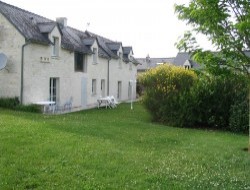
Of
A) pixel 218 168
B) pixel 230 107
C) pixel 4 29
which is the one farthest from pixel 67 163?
pixel 4 29

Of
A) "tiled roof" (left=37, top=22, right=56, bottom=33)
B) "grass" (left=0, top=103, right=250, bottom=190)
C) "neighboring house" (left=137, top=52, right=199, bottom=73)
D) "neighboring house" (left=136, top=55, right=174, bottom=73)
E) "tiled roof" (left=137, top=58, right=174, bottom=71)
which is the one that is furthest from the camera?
"tiled roof" (left=137, top=58, right=174, bottom=71)

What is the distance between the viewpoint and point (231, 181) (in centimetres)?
812

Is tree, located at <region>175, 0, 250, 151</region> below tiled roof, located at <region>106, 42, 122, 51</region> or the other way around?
below

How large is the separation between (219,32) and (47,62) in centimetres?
1586

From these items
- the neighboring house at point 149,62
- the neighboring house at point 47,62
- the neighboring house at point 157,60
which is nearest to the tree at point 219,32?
the neighboring house at point 47,62

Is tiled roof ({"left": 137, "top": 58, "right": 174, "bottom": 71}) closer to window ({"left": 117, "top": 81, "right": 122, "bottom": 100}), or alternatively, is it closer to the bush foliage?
window ({"left": 117, "top": 81, "right": 122, "bottom": 100})

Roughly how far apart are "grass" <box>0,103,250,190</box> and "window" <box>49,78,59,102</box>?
12529mm

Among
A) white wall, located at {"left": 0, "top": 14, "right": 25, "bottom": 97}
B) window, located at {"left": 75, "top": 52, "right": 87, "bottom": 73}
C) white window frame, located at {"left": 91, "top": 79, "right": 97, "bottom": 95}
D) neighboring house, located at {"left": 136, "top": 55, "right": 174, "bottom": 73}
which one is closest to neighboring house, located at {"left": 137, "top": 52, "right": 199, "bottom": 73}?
neighboring house, located at {"left": 136, "top": 55, "right": 174, "bottom": 73}

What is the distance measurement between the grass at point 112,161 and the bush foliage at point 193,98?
6.62 m

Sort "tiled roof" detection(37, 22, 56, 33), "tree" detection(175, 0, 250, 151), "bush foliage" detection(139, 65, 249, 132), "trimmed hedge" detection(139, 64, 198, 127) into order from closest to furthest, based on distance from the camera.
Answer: "tree" detection(175, 0, 250, 151) < "bush foliage" detection(139, 65, 249, 132) < "trimmed hedge" detection(139, 64, 198, 127) < "tiled roof" detection(37, 22, 56, 33)

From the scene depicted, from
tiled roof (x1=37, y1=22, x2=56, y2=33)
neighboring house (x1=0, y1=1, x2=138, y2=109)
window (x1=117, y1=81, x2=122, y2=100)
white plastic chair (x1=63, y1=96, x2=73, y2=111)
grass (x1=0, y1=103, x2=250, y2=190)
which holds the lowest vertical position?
grass (x1=0, y1=103, x2=250, y2=190)

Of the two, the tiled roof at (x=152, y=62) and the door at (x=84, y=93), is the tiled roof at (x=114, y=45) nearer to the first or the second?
the door at (x=84, y=93)

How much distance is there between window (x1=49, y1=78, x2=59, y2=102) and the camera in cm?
2706

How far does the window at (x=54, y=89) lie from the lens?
27.1 meters
